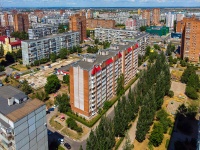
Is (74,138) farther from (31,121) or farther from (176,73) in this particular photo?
(176,73)

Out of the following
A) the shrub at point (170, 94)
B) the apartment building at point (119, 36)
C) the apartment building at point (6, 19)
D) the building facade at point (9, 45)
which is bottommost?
the shrub at point (170, 94)

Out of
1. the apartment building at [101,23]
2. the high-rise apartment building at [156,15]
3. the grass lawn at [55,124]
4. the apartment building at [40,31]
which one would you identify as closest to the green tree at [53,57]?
the apartment building at [40,31]

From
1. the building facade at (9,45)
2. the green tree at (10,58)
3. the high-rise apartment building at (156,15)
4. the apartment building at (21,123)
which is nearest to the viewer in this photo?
the apartment building at (21,123)

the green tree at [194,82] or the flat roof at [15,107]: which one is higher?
the flat roof at [15,107]

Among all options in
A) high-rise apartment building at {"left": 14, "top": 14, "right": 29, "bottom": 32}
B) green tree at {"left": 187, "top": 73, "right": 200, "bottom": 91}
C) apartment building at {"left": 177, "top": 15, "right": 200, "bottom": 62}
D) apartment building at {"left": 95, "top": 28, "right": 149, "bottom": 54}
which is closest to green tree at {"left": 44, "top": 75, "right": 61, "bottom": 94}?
green tree at {"left": 187, "top": 73, "right": 200, "bottom": 91}

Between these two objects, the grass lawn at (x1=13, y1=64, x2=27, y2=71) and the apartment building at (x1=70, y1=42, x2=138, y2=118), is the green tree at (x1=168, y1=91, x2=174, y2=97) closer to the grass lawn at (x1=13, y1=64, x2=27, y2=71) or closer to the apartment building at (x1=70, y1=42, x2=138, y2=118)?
the apartment building at (x1=70, y1=42, x2=138, y2=118)

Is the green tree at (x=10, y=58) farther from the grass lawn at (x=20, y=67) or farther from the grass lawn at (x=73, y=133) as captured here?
the grass lawn at (x=73, y=133)

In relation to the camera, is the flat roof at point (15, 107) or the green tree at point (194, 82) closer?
the flat roof at point (15, 107)
